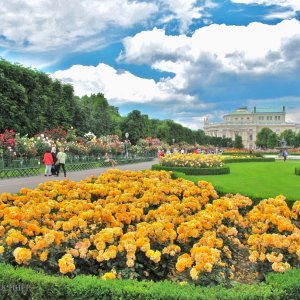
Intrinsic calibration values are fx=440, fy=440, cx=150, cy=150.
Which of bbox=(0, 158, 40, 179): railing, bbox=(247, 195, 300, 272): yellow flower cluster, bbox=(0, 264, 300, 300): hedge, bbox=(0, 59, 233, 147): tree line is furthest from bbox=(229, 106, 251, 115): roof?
bbox=(0, 264, 300, 300): hedge

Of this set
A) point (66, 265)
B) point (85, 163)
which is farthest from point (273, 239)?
point (85, 163)

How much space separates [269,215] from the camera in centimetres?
→ 681

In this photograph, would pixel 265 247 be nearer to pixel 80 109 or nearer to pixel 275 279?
pixel 275 279

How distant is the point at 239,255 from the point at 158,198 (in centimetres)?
204

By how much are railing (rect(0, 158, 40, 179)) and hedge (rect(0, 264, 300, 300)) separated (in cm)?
1586

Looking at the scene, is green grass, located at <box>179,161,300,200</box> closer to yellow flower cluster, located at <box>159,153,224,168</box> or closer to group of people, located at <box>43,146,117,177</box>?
yellow flower cluster, located at <box>159,153,224,168</box>

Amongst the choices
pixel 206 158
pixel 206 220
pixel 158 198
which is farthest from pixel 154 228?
pixel 206 158

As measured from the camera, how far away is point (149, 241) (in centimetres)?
548

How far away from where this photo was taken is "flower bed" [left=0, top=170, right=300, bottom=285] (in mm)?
5028

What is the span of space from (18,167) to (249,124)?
405 feet

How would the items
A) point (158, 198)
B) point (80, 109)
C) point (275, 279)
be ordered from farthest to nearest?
point (80, 109), point (158, 198), point (275, 279)

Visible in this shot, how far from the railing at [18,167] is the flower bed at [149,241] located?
42.0ft

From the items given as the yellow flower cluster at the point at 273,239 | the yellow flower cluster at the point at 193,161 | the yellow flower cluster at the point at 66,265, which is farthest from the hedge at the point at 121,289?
the yellow flower cluster at the point at 193,161

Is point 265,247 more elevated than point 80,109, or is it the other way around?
point 80,109
